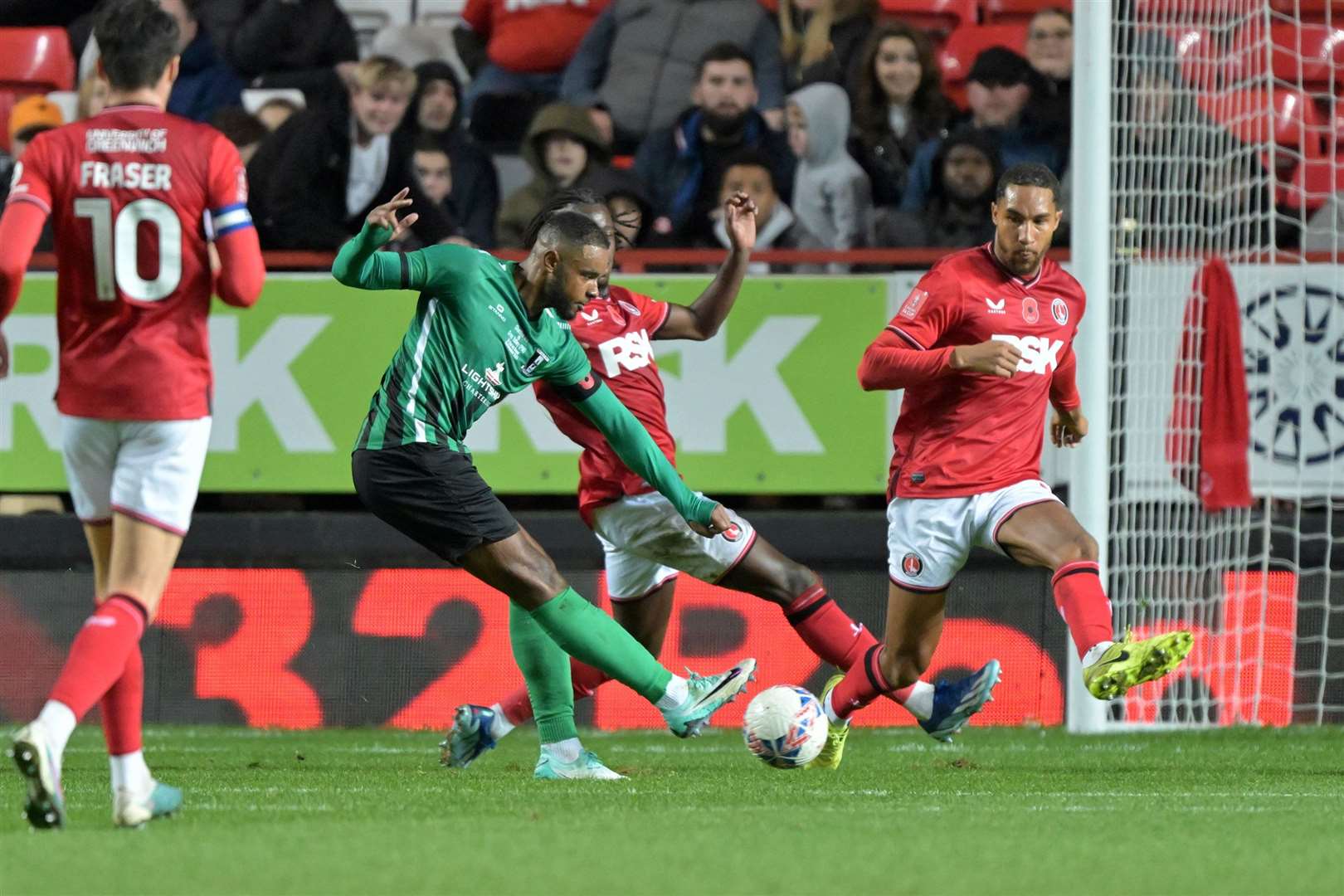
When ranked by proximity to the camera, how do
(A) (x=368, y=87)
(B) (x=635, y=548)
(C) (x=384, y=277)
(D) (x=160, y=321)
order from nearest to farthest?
1. (D) (x=160, y=321)
2. (C) (x=384, y=277)
3. (B) (x=635, y=548)
4. (A) (x=368, y=87)

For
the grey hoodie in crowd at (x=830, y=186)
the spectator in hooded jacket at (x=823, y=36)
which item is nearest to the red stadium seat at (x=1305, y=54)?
the grey hoodie in crowd at (x=830, y=186)

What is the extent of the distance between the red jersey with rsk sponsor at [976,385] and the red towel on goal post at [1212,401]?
2.28 metres

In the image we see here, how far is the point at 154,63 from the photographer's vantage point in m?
4.67

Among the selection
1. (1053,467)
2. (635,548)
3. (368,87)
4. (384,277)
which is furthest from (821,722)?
(368,87)

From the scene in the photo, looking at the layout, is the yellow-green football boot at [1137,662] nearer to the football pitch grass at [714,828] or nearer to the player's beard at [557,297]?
the football pitch grass at [714,828]

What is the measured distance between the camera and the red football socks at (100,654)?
4480mm

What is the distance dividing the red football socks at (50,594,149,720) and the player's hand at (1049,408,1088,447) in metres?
3.62

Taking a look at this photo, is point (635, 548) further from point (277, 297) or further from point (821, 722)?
point (277, 297)

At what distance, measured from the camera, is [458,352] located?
5.93 m

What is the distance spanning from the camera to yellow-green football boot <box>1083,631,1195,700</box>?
5852mm

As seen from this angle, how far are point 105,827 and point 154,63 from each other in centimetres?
177

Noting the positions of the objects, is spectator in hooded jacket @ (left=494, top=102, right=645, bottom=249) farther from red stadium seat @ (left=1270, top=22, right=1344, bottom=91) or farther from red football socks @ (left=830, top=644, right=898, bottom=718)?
red football socks @ (left=830, top=644, right=898, bottom=718)

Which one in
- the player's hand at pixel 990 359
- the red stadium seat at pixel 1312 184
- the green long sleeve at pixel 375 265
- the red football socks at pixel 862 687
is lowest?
the red football socks at pixel 862 687

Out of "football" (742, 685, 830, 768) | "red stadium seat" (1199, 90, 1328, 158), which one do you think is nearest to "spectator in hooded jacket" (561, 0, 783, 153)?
"red stadium seat" (1199, 90, 1328, 158)
